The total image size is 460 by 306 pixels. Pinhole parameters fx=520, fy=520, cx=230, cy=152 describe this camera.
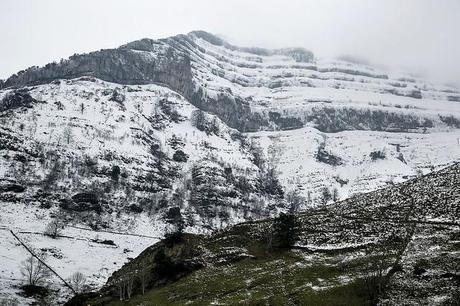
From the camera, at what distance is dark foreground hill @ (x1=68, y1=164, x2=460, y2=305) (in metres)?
85.1

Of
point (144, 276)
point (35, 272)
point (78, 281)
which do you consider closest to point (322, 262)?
point (144, 276)

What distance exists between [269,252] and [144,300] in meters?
33.1

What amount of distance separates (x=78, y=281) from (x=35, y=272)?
12476 mm

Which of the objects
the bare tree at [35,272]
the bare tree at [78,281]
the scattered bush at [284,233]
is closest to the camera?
the scattered bush at [284,233]

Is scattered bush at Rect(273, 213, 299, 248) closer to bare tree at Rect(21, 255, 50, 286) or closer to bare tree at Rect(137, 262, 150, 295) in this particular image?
bare tree at Rect(137, 262, 150, 295)

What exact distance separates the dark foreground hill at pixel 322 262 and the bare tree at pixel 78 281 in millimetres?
20807

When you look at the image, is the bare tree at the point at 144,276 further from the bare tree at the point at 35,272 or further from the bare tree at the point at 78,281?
the bare tree at the point at 35,272

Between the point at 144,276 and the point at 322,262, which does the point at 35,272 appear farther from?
the point at 322,262

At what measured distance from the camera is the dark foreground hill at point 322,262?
279ft

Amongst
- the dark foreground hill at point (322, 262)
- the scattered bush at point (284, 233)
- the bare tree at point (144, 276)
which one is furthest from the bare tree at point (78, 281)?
the scattered bush at point (284, 233)

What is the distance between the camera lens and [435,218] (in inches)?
4806

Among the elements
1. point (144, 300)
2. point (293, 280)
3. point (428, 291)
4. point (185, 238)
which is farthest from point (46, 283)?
point (428, 291)

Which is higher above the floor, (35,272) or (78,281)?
(35,272)

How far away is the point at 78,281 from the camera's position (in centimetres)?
15400
